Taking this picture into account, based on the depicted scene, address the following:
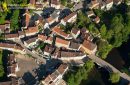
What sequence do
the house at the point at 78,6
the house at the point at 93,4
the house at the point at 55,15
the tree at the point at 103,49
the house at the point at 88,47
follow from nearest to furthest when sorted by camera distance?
the tree at the point at 103,49, the house at the point at 88,47, the house at the point at 55,15, the house at the point at 93,4, the house at the point at 78,6

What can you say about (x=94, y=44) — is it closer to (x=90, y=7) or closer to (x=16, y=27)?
(x=90, y=7)

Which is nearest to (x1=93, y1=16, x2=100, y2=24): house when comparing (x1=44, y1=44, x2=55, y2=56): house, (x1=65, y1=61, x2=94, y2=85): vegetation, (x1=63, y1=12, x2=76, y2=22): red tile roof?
(x1=63, y1=12, x2=76, y2=22): red tile roof

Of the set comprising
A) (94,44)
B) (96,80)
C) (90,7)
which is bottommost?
(96,80)

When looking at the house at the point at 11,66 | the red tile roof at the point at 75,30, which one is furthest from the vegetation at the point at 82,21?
the house at the point at 11,66

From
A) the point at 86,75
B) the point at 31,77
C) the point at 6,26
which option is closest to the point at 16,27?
the point at 6,26

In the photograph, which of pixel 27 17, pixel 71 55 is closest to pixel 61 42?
pixel 71 55

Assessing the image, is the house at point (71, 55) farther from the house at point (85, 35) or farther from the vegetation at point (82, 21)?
the vegetation at point (82, 21)

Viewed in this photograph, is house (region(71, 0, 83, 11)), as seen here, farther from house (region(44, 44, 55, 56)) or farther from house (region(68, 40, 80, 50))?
house (region(44, 44, 55, 56))
